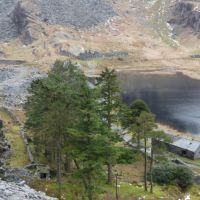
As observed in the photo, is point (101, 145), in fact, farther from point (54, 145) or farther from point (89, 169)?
point (54, 145)

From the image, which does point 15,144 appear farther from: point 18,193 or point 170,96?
point 170,96

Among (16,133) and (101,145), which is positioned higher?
(101,145)

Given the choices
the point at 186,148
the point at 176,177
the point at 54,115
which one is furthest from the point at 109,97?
the point at 186,148

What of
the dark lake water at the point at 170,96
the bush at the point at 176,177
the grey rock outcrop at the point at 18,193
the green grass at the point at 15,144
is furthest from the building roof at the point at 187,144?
the grey rock outcrop at the point at 18,193

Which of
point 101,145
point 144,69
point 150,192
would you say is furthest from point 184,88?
point 101,145

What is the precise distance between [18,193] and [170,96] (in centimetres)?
10450

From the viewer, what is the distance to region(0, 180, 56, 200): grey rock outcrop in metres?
35.6

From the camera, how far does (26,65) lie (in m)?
178

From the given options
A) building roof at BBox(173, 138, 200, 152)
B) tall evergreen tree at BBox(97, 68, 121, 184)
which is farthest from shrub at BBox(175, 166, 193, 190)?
building roof at BBox(173, 138, 200, 152)

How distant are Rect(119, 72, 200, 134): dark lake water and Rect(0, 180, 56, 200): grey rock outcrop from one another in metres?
64.5

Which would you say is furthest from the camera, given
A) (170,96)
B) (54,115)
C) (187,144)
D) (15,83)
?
(170,96)

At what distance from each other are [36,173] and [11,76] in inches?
4154

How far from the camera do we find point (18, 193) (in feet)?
122

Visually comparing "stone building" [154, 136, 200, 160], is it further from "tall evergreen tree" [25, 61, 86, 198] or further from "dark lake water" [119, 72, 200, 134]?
"tall evergreen tree" [25, 61, 86, 198]
